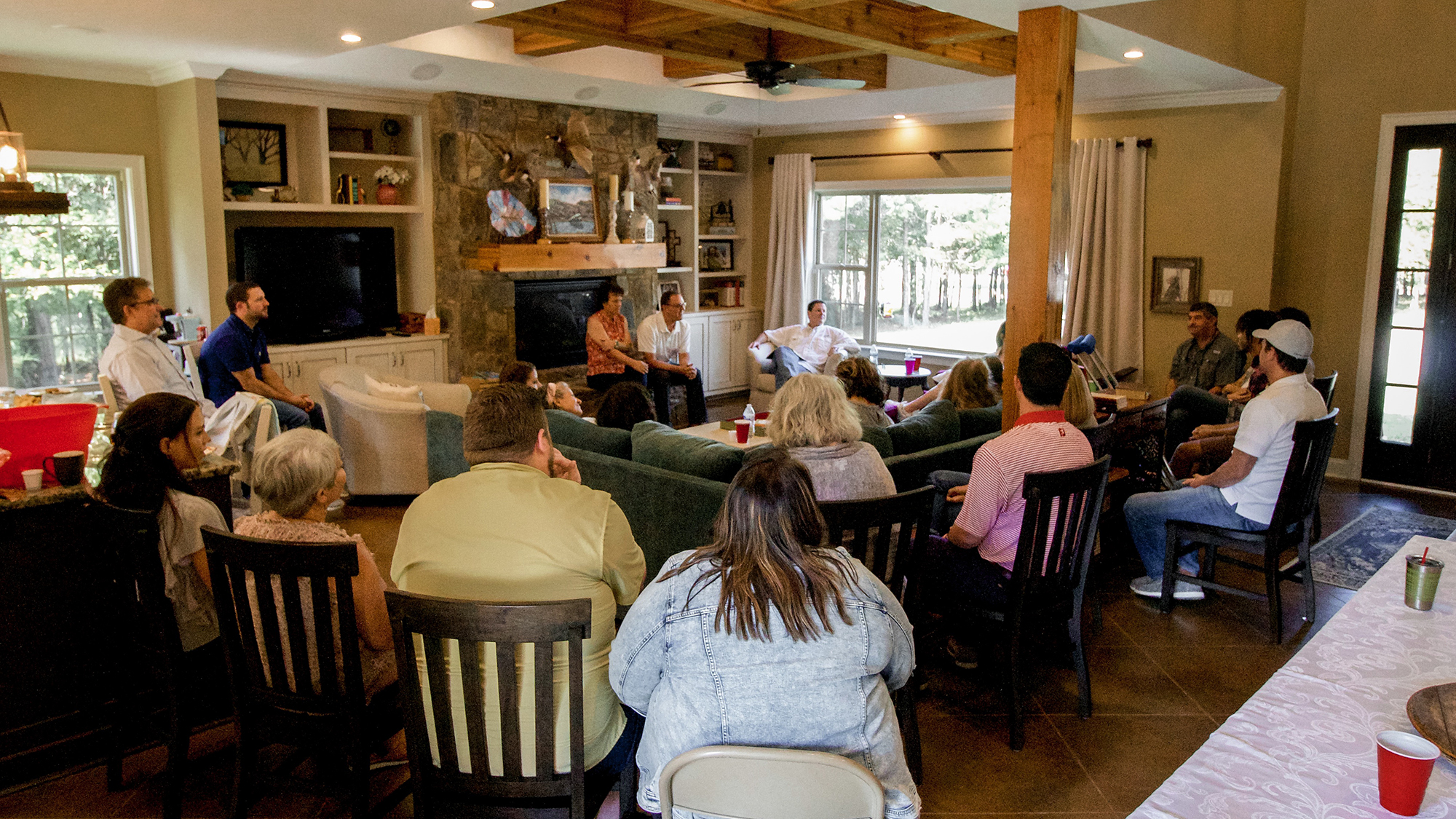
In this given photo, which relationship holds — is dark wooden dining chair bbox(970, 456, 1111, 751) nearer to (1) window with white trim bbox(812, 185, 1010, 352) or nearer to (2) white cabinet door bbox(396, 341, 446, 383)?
(2) white cabinet door bbox(396, 341, 446, 383)

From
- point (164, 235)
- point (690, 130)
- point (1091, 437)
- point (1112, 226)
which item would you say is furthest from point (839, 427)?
point (690, 130)

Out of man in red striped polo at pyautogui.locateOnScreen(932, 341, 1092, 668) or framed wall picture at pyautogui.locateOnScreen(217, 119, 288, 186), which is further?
framed wall picture at pyautogui.locateOnScreen(217, 119, 288, 186)

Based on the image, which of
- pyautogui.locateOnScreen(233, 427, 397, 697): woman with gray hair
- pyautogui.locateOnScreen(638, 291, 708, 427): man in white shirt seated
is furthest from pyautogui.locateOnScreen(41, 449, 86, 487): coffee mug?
pyautogui.locateOnScreen(638, 291, 708, 427): man in white shirt seated

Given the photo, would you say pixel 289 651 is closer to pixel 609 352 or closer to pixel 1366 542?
pixel 609 352

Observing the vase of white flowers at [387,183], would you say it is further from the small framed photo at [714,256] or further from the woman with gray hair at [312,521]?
the woman with gray hair at [312,521]

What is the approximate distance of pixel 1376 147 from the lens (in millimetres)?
6168

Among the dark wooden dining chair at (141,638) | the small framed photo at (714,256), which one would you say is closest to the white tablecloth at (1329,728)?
the dark wooden dining chair at (141,638)

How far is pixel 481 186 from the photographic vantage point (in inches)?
284

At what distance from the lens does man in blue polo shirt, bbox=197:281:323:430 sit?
5.36 metres

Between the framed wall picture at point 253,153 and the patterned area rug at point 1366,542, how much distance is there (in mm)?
6416

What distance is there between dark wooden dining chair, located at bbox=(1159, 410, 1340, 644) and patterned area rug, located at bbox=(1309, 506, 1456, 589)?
61cm

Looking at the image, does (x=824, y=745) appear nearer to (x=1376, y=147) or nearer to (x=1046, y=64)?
(x=1046, y=64)

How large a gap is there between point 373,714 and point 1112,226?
6.13m

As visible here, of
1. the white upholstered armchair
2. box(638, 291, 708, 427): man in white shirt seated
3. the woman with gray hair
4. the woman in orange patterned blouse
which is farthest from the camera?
box(638, 291, 708, 427): man in white shirt seated
